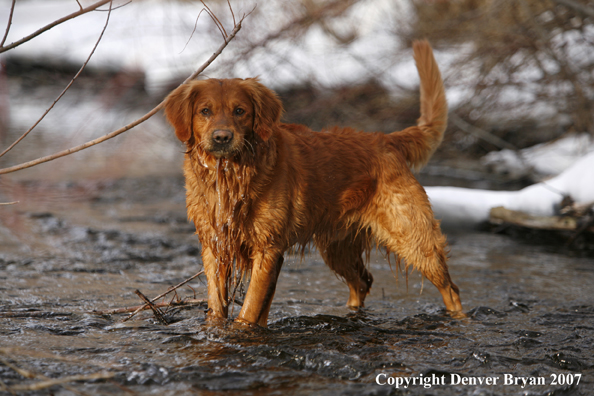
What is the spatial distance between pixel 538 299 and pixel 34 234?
4994mm

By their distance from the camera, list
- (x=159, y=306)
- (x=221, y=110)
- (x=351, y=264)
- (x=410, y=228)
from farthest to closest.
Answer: (x=351, y=264) → (x=410, y=228) → (x=159, y=306) → (x=221, y=110)

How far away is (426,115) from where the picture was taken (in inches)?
184

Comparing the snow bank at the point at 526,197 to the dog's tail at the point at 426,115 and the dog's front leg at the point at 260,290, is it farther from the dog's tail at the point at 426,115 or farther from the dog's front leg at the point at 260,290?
the dog's front leg at the point at 260,290

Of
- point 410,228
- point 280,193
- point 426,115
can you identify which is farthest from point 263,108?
point 426,115

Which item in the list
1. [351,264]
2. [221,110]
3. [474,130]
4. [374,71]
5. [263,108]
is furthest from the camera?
[374,71]

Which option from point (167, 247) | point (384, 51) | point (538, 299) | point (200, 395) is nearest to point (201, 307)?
point (200, 395)

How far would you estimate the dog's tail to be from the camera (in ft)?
14.9

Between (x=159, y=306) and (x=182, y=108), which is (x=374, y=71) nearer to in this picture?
(x=182, y=108)

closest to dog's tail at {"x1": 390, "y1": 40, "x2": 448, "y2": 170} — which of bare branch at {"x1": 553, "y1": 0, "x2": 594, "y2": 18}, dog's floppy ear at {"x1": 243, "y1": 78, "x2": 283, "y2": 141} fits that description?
dog's floppy ear at {"x1": 243, "y1": 78, "x2": 283, "y2": 141}

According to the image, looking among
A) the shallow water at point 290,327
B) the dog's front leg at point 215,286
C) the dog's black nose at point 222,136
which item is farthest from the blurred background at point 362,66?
the dog's black nose at point 222,136

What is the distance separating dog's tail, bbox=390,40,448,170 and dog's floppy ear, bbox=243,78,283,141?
1268 mm

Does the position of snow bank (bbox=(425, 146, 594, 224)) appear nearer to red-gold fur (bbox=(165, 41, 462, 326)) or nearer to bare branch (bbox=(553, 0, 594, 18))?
bare branch (bbox=(553, 0, 594, 18))

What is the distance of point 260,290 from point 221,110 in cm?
113

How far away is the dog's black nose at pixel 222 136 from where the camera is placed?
3.18 m
